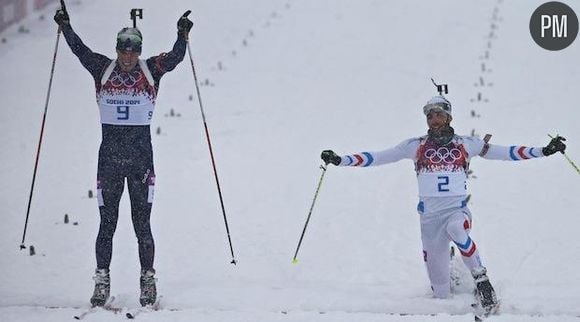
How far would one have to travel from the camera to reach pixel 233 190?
418 inches

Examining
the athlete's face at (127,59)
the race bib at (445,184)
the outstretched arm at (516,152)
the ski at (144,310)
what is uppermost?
the athlete's face at (127,59)

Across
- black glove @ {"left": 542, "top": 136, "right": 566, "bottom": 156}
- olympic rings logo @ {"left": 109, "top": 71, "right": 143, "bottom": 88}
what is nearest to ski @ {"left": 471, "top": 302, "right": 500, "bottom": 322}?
black glove @ {"left": 542, "top": 136, "right": 566, "bottom": 156}

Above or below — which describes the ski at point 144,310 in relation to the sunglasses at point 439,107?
below

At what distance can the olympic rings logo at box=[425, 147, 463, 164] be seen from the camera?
7.08 metres

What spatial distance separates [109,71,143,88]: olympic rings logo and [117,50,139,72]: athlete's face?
5 centimetres

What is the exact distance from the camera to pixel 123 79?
6.93 meters

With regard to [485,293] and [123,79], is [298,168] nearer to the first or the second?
[123,79]

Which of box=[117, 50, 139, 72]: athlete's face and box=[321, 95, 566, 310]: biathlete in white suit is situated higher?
box=[117, 50, 139, 72]: athlete's face

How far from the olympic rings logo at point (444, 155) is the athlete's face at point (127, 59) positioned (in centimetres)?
255

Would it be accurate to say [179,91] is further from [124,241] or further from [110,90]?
[110,90]

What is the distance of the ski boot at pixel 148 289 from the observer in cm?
681

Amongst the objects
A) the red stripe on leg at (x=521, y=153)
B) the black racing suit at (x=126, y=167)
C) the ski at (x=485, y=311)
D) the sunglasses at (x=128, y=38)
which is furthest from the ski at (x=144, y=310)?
the red stripe on leg at (x=521, y=153)

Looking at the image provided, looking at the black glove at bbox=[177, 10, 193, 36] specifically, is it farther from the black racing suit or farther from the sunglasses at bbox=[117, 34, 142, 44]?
the sunglasses at bbox=[117, 34, 142, 44]

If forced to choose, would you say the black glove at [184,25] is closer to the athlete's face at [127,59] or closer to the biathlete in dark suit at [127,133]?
A: the biathlete in dark suit at [127,133]
